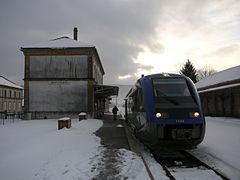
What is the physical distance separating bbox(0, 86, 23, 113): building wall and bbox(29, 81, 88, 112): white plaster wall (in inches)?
1203

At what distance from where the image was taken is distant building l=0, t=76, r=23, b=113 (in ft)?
202

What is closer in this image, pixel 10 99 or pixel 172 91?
pixel 172 91

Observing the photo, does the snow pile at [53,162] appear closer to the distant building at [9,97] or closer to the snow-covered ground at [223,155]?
the snow-covered ground at [223,155]

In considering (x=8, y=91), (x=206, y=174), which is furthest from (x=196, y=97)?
(x=8, y=91)

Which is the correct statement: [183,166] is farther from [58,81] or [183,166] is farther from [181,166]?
[58,81]

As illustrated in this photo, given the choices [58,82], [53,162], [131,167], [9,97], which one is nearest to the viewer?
[131,167]

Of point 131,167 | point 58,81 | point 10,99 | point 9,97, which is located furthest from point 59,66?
point 10,99

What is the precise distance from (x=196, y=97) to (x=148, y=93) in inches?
62.4

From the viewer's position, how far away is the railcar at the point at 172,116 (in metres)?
9.09

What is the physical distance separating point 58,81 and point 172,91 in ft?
82.9

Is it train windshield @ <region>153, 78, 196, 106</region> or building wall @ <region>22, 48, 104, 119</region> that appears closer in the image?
train windshield @ <region>153, 78, 196, 106</region>

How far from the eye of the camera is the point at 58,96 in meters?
33.6

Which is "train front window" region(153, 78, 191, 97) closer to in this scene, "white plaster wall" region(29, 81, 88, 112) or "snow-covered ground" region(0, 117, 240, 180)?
"snow-covered ground" region(0, 117, 240, 180)

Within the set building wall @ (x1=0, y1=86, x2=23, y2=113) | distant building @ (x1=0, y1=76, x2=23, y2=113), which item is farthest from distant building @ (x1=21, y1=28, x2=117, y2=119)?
building wall @ (x1=0, y1=86, x2=23, y2=113)
